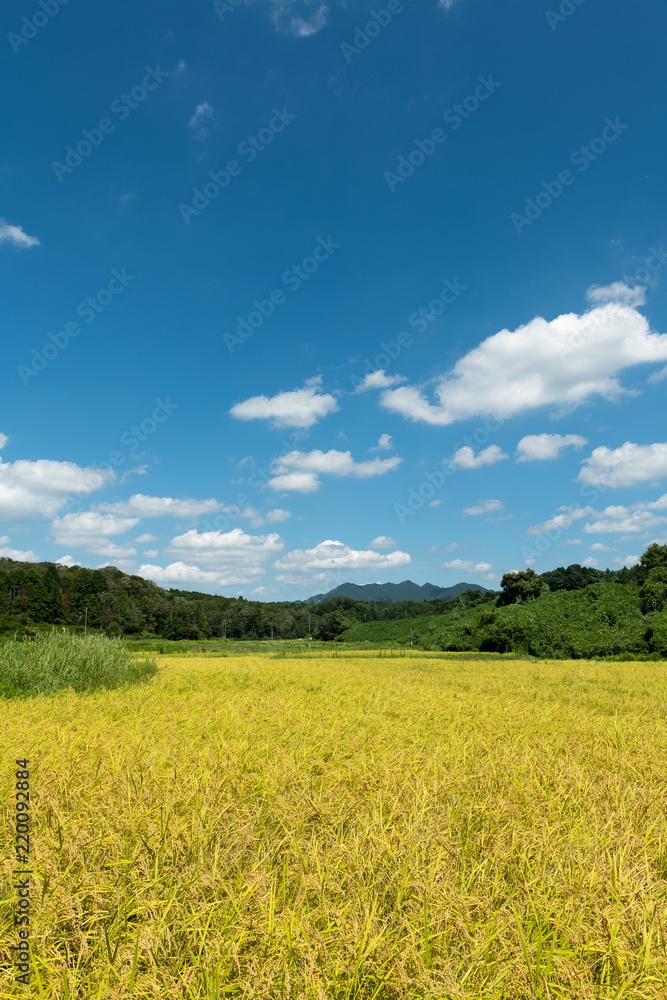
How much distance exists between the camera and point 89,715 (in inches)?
324

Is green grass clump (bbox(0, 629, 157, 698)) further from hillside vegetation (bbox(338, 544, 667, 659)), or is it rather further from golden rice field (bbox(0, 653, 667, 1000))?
hillside vegetation (bbox(338, 544, 667, 659))

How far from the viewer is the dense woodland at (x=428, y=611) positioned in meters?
36.1

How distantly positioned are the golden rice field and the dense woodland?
51.4ft

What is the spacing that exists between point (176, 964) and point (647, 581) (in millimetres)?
43819

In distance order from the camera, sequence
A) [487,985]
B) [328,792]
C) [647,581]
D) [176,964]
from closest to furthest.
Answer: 1. [487,985]
2. [176,964]
3. [328,792]
4. [647,581]

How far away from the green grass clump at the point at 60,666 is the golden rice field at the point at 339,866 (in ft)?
17.4

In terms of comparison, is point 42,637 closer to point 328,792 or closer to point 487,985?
point 328,792

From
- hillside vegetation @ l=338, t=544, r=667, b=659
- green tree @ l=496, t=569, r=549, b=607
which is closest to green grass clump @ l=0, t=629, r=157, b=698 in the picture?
hillside vegetation @ l=338, t=544, r=667, b=659

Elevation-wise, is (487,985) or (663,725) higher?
(487,985)

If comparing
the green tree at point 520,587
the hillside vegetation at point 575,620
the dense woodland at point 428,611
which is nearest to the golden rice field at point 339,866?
the dense woodland at point 428,611

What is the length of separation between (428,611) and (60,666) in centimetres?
10121

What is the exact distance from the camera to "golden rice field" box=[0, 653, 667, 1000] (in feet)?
7.22

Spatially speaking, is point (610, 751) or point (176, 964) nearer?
point (176, 964)

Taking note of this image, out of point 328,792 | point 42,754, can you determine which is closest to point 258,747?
point 328,792
